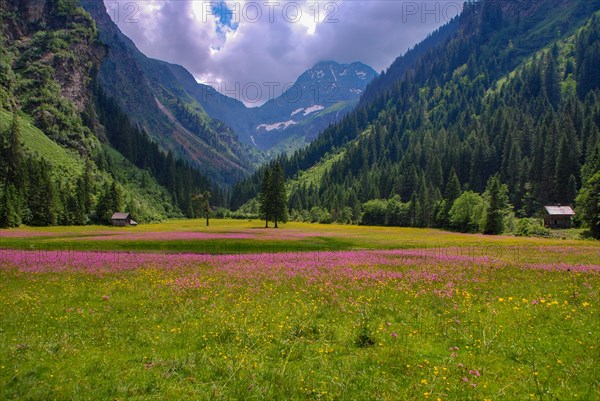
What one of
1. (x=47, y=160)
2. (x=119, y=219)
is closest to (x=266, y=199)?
(x=119, y=219)

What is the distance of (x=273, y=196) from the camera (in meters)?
101

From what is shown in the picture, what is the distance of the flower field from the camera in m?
7.79

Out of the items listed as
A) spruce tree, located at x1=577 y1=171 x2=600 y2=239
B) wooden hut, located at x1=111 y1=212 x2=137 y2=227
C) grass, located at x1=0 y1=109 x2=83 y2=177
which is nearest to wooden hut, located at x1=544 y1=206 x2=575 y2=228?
spruce tree, located at x1=577 y1=171 x2=600 y2=239

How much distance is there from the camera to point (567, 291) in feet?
48.8

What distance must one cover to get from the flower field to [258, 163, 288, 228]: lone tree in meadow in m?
79.6

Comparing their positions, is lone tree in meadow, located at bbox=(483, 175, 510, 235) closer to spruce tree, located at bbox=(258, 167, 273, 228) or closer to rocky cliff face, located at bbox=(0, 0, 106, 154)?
spruce tree, located at bbox=(258, 167, 273, 228)

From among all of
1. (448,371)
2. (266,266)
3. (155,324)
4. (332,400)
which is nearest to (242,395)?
(332,400)

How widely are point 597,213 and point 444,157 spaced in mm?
110388

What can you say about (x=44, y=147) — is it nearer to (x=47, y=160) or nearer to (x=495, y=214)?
(x=47, y=160)

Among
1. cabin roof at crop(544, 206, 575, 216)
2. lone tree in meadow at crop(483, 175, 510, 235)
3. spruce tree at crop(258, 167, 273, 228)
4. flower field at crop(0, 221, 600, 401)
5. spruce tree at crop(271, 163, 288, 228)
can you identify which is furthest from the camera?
spruce tree at crop(258, 167, 273, 228)

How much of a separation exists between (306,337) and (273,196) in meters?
90.5

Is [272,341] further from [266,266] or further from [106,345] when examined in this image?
[266,266]

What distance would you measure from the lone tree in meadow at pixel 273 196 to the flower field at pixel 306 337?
261ft

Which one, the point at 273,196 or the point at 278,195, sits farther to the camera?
the point at 273,196
